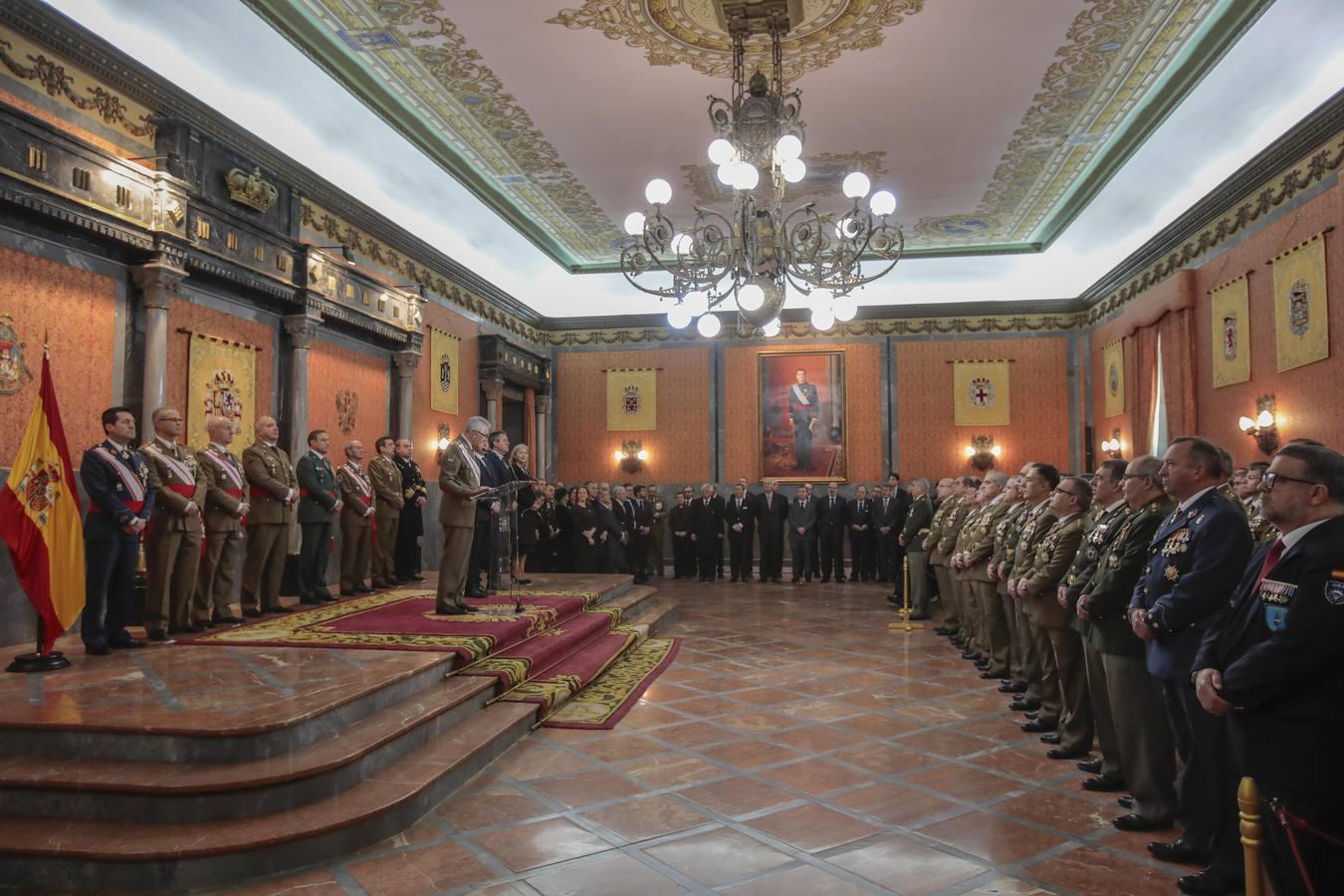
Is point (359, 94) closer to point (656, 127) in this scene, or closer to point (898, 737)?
point (656, 127)

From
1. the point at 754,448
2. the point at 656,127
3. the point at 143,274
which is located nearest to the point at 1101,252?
the point at 754,448

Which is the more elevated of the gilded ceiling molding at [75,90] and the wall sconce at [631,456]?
the gilded ceiling molding at [75,90]

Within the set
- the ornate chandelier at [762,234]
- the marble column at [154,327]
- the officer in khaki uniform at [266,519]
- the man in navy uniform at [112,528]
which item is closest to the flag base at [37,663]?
the man in navy uniform at [112,528]

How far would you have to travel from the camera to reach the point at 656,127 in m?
8.90

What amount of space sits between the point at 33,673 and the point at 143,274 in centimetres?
305

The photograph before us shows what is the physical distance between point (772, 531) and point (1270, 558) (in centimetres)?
1028

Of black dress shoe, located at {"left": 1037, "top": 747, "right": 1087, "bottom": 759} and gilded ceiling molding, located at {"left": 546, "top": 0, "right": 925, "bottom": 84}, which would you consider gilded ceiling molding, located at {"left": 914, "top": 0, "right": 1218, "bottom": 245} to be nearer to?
gilded ceiling molding, located at {"left": 546, "top": 0, "right": 925, "bottom": 84}

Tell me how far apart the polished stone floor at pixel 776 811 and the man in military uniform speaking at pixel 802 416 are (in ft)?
28.2

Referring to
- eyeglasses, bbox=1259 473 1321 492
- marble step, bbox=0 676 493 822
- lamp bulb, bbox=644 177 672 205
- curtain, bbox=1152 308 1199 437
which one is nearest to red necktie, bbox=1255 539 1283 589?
eyeglasses, bbox=1259 473 1321 492

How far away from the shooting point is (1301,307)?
7.32 metres

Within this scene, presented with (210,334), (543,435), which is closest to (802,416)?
(543,435)

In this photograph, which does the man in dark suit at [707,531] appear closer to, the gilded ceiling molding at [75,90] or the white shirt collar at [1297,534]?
the gilded ceiling molding at [75,90]

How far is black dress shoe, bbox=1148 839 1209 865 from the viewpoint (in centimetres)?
294

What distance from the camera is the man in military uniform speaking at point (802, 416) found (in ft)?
46.1
